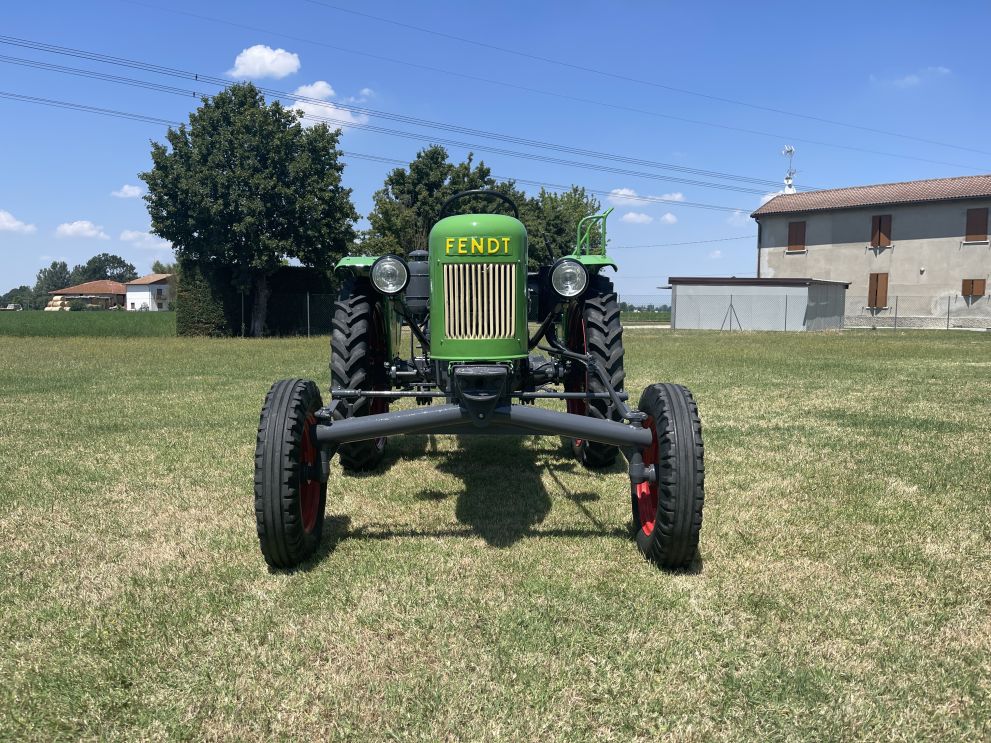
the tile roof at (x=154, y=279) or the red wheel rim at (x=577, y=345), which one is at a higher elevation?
the tile roof at (x=154, y=279)

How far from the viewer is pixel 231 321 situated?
1003 inches

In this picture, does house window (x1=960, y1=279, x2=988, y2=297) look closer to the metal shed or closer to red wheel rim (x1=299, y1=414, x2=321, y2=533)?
the metal shed

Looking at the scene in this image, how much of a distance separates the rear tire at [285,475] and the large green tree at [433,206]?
23.9 meters

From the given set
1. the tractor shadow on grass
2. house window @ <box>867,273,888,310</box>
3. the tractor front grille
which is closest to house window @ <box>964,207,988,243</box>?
house window @ <box>867,273,888,310</box>

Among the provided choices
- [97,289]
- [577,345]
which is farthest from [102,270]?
[577,345]

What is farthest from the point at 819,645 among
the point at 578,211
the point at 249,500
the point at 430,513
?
the point at 578,211

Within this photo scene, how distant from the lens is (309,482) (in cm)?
364

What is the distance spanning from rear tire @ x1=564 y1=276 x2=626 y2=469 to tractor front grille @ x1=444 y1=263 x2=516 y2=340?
0.90m

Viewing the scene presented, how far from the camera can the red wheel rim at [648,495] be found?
3.45 m

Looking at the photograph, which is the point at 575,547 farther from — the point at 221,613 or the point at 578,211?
the point at 578,211

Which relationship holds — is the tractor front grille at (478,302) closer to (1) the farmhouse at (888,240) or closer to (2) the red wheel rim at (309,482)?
(2) the red wheel rim at (309,482)

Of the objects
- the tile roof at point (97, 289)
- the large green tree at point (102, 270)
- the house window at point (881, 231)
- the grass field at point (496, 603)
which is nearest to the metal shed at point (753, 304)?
the house window at point (881, 231)

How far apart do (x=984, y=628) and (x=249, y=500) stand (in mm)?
3830

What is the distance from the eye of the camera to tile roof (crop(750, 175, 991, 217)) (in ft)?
107
